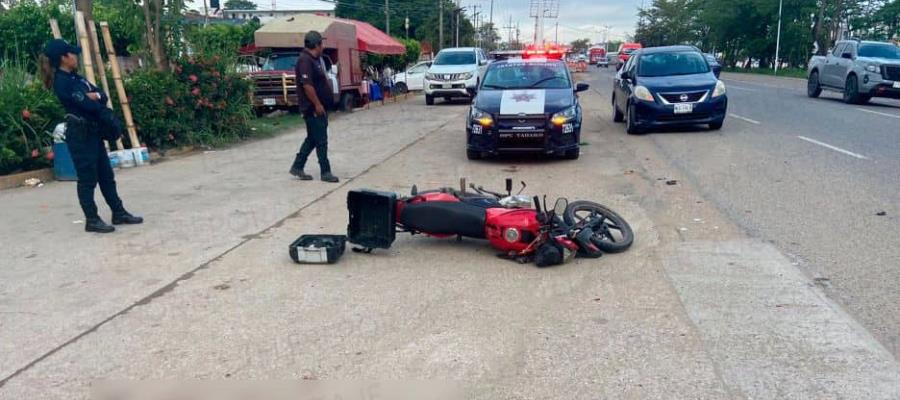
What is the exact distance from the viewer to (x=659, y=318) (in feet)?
14.1

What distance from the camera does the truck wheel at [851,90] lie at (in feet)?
63.3

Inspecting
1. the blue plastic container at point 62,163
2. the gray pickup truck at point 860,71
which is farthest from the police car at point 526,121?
the gray pickup truck at point 860,71

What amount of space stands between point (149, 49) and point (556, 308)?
36.8 feet

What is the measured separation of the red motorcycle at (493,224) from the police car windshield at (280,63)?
49.9 ft

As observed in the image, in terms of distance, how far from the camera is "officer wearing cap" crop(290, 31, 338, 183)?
345 inches

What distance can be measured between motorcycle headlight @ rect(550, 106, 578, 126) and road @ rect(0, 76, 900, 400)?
2123 millimetres

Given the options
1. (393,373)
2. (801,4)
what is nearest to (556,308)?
(393,373)

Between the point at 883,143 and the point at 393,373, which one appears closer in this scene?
the point at 393,373

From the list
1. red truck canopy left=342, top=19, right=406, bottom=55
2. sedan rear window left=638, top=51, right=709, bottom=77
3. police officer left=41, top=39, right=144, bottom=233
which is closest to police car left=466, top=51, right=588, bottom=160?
sedan rear window left=638, top=51, right=709, bottom=77

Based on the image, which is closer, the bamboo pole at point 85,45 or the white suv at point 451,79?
→ the bamboo pole at point 85,45

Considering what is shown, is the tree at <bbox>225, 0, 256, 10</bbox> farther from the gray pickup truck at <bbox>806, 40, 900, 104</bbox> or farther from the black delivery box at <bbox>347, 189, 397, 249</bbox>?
the black delivery box at <bbox>347, 189, 397, 249</bbox>

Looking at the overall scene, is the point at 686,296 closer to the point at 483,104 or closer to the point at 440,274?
the point at 440,274

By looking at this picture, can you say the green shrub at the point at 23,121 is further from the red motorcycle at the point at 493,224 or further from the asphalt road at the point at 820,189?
the asphalt road at the point at 820,189

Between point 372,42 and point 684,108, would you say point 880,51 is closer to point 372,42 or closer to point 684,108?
point 684,108
